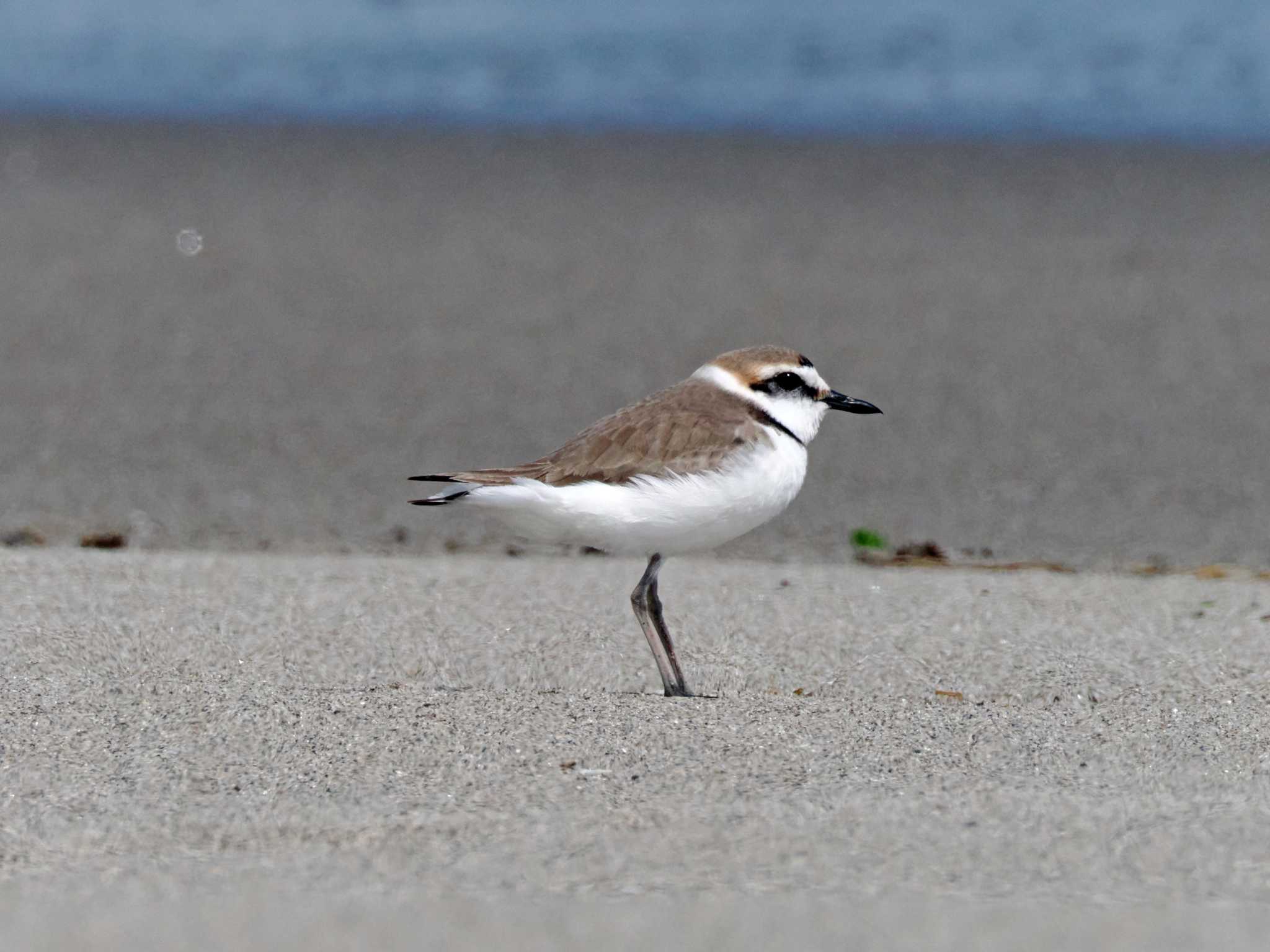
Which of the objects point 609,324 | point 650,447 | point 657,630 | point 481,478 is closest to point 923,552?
point 657,630

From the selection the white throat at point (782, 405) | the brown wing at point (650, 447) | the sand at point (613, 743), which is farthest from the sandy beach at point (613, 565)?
the white throat at point (782, 405)

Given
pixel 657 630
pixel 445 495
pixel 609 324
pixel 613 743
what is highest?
pixel 609 324

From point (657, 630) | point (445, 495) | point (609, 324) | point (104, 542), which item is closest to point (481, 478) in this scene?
point (445, 495)

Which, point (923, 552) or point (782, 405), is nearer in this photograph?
point (782, 405)

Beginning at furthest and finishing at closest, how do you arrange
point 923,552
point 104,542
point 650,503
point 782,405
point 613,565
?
point 923,552, point 104,542, point 613,565, point 782,405, point 650,503

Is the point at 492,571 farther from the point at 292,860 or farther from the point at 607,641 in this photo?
the point at 292,860

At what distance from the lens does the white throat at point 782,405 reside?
13.2ft

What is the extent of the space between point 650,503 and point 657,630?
1.63 feet

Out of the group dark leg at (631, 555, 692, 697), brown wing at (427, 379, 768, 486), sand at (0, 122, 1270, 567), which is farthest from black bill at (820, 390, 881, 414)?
sand at (0, 122, 1270, 567)

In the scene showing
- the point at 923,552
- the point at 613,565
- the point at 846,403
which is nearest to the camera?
the point at 846,403

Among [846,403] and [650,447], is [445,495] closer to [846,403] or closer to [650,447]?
[650,447]

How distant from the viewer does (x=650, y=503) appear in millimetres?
3783

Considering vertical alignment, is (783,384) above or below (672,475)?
above

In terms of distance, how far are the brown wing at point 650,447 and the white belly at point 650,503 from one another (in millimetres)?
29
